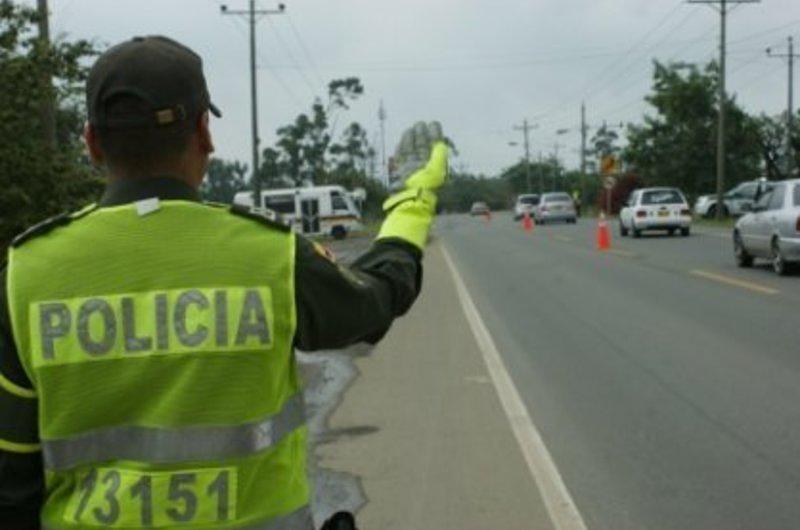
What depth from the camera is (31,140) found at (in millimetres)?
15781

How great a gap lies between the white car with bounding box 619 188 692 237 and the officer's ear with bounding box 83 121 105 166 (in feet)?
118

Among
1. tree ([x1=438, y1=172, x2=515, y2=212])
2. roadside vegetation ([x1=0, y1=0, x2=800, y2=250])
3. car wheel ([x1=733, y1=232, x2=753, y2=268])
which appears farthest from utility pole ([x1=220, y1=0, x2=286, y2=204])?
tree ([x1=438, y1=172, x2=515, y2=212])

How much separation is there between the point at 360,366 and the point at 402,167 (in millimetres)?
9128

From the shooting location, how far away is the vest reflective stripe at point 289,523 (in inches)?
81.1

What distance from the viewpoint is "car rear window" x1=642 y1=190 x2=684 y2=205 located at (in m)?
37.2

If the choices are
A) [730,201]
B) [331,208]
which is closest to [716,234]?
[730,201]

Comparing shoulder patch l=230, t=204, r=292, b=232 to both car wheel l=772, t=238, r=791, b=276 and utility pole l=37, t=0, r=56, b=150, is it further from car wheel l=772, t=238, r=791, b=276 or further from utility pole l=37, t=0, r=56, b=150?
car wheel l=772, t=238, r=791, b=276

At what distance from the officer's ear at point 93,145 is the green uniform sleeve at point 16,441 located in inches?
11.3

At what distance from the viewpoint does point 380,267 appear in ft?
7.89

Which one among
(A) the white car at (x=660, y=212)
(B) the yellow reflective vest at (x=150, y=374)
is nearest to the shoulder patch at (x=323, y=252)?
(B) the yellow reflective vest at (x=150, y=374)

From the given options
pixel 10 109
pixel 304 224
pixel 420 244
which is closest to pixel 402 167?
pixel 420 244

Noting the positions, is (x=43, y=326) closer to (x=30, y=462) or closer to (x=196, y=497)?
(x=30, y=462)

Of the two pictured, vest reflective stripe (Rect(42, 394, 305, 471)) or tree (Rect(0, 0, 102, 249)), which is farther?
tree (Rect(0, 0, 102, 249))

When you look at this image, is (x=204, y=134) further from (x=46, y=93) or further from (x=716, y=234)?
(x=716, y=234)
